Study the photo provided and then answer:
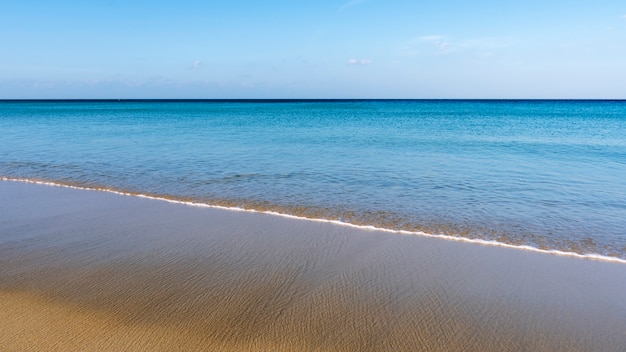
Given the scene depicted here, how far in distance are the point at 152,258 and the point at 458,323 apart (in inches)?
162

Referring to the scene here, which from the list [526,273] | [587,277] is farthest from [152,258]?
[587,277]

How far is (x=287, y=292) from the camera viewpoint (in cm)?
496

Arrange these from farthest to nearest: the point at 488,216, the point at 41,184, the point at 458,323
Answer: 1. the point at 41,184
2. the point at 488,216
3. the point at 458,323

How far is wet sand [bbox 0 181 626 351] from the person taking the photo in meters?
3.96

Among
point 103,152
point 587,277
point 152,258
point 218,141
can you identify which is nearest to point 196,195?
point 152,258

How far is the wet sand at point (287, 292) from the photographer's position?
3959 mm

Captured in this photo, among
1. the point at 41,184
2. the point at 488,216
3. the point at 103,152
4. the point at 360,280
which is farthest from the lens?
the point at 103,152

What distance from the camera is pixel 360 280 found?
17.4 feet

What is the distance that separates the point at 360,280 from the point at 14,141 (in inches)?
954

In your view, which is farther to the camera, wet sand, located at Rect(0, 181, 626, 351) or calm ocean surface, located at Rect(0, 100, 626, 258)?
calm ocean surface, located at Rect(0, 100, 626, 258)

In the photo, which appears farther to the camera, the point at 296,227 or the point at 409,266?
the point at 296,227

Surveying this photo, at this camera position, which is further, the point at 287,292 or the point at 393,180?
the point at 393,180

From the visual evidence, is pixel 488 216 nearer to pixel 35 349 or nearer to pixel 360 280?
pixel 360 280

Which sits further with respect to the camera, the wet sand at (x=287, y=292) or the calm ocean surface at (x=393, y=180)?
the calm ocean surface at (x=393, y=180)
